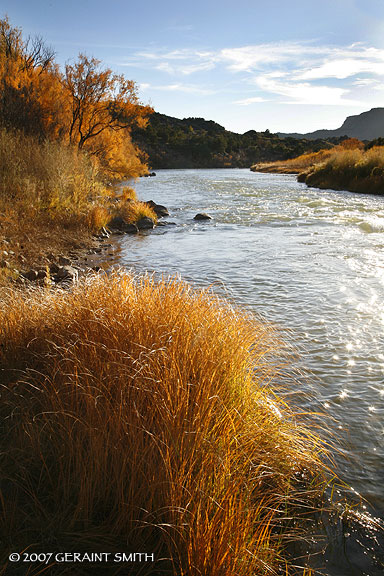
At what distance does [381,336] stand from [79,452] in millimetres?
4159

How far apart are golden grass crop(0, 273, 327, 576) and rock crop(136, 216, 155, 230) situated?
36.3ft

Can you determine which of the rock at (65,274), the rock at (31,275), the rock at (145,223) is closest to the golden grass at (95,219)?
the rock at (145,223)

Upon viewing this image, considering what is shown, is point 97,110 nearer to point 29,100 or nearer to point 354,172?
point 29,100

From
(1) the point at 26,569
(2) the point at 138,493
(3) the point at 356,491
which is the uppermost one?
(2) the point at 138,493

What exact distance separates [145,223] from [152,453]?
41.4 ft

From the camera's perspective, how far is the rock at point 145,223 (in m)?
14.0

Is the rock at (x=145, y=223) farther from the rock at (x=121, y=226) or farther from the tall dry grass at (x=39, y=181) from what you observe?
the tall dry grass at (x=39, y=181)

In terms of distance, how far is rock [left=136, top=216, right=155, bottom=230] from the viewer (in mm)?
14016

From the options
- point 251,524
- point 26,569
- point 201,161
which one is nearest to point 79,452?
point 26,569

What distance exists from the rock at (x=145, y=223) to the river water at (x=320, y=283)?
0.59 metres

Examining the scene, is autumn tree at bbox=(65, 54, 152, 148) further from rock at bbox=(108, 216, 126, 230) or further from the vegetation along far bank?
the vegetation along far bank

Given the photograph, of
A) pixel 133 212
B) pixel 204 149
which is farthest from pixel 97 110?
pixel 204 149

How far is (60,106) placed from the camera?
17672 mm

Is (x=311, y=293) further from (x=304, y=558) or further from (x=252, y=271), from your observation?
(x=304, y=558)
